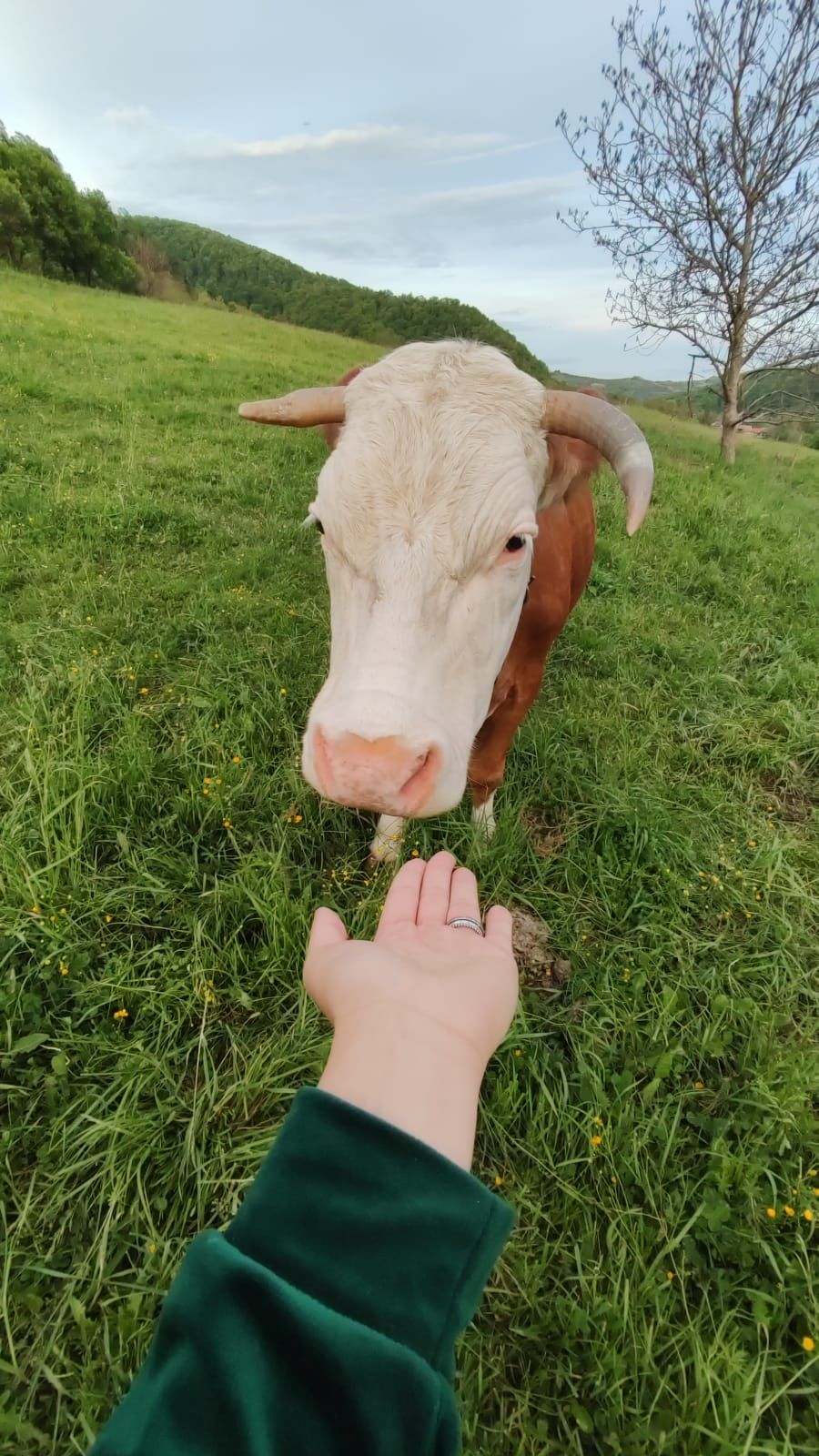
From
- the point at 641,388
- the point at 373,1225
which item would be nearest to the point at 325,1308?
the point at 373,1225

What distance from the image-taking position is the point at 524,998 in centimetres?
258

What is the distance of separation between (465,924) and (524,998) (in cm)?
109

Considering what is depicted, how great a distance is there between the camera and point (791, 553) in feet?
24.0

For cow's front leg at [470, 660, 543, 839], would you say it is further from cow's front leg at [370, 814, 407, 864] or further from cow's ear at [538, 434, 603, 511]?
cow's ear at [538, 434, 603, 511]

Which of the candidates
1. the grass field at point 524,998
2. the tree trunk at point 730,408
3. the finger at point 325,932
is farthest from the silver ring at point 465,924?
the tree trunk at point 730,408

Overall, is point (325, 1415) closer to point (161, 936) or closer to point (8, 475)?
point (161, 936)

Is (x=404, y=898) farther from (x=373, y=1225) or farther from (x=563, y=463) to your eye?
(x=563, y=463)

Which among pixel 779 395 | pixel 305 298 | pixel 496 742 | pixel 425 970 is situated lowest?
pixel 496 742

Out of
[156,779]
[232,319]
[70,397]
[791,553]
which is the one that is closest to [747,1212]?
[156,779]

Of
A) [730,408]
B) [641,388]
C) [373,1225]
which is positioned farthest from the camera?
[641,388]

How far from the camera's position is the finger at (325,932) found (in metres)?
1.52

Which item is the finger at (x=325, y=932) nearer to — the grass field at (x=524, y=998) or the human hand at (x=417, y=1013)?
the human hand at (x=417, y=1013)

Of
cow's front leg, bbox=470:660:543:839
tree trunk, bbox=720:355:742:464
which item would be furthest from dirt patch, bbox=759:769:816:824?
tree trunk, bbox=720:355:742:464

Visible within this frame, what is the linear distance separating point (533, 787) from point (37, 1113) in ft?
8.55
